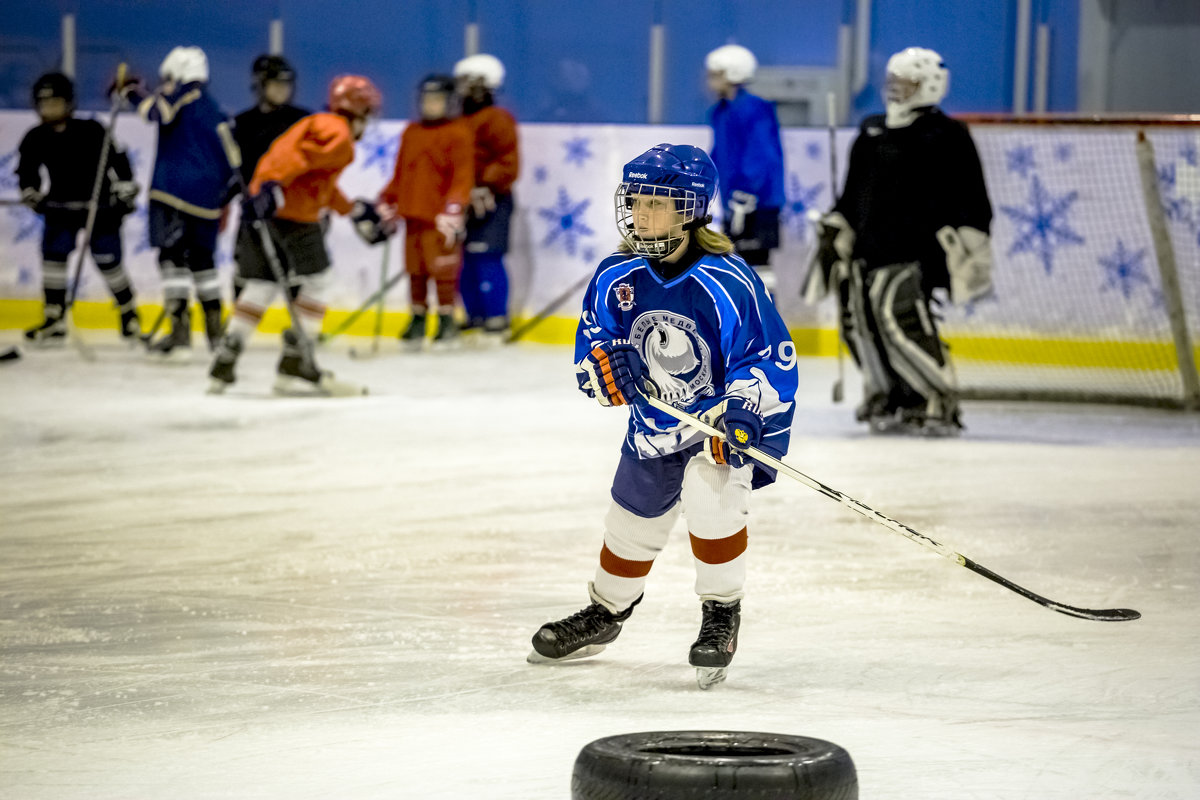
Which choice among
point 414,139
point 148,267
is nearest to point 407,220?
point 414,139

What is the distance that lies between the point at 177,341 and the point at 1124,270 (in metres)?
4.35

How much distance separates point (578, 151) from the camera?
8711mm

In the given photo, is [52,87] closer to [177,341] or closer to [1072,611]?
[177,341]

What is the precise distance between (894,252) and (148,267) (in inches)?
192

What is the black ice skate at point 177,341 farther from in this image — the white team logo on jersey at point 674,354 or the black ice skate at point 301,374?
the white team logo on jersey at point 674,354

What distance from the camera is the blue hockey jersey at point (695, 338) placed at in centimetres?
266

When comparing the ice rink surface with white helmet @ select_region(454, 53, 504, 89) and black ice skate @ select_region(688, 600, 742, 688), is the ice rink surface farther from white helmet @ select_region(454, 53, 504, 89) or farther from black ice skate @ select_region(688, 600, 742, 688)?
white helmet @ select_region(454, 53, 504, 89)

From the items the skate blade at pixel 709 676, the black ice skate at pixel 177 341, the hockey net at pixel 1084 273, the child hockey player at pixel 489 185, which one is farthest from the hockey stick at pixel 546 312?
the skate blade at pixel 709 676

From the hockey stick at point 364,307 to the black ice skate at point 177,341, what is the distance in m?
0.91

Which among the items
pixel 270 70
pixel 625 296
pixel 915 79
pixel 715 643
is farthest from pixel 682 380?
pixel 270 70

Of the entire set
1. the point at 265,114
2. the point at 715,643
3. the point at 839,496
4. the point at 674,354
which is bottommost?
the point at 715,643

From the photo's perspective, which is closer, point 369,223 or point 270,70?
point 369,223

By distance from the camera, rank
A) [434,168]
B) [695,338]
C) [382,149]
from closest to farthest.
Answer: [695,338], [434,168], [382,149]

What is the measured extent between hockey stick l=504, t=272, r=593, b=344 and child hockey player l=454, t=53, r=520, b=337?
96 mm
